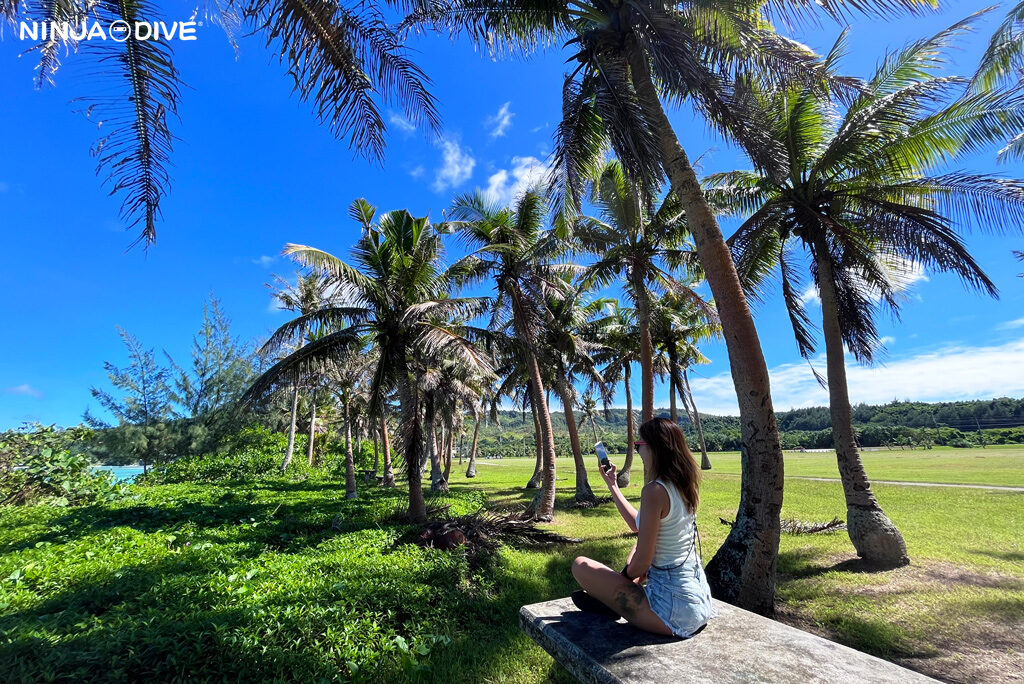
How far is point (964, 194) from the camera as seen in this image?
6.80 meters

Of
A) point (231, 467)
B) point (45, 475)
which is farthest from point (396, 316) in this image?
point (231, 467)

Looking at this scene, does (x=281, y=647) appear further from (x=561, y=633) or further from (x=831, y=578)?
(x=831, y=578)

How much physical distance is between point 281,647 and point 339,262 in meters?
7.85

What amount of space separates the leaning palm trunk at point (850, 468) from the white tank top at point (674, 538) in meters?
5.70

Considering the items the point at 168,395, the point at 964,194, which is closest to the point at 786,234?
the point at 964,194

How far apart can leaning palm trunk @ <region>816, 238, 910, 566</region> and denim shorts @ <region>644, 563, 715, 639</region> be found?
5664 millimetres

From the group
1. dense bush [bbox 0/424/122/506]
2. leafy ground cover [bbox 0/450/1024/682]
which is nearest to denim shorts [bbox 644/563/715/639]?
leafy ground cover [bbox 0/450/1024/682]

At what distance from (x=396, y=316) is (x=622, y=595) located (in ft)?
27.4

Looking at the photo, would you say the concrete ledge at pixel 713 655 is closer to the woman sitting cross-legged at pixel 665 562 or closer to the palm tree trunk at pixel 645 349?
the woman sitting cross-legged at pixel 665 562

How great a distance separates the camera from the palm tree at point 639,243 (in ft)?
38.3

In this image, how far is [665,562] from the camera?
8.91 ft

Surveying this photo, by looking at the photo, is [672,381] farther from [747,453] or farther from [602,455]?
[602,455]

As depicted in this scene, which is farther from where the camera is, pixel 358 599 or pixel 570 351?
pixel 570 351

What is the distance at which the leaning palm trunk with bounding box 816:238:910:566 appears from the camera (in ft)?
21.4
